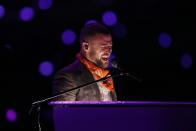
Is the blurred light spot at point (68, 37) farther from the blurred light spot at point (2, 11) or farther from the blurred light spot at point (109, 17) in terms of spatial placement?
→ the blurred light spot at point (2, 11)

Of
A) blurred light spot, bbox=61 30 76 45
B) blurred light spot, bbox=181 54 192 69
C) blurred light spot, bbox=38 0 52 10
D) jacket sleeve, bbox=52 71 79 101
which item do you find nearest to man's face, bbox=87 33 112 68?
jacket sleeve, bbox=52 71 79 101

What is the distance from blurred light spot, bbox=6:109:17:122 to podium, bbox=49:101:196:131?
177 cm

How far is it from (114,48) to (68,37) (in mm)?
510

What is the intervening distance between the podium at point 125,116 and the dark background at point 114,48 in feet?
4.48

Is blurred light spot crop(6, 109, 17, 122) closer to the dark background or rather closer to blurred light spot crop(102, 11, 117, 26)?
the dark background

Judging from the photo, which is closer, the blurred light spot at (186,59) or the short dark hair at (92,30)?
the short dark hair at (92,30)

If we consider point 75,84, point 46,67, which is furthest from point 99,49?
point 46,67

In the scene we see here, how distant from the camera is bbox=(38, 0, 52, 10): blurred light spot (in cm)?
271

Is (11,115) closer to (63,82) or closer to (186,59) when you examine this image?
(63,82)

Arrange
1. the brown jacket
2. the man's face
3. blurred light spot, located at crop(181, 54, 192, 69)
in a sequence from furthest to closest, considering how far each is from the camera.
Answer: blurred light spot, located at crop(181, 54, 192, 69) → the man's face → the brown jacket

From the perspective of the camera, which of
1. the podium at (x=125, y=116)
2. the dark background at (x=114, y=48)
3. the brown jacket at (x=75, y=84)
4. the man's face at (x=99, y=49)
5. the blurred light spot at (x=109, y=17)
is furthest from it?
the blurred light spot at (x=109, y=17)

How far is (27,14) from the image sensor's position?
2684 mm

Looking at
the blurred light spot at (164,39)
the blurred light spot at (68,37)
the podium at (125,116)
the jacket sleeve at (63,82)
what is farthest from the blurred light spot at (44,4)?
the podium at (125,116)

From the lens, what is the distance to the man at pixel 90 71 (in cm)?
192
